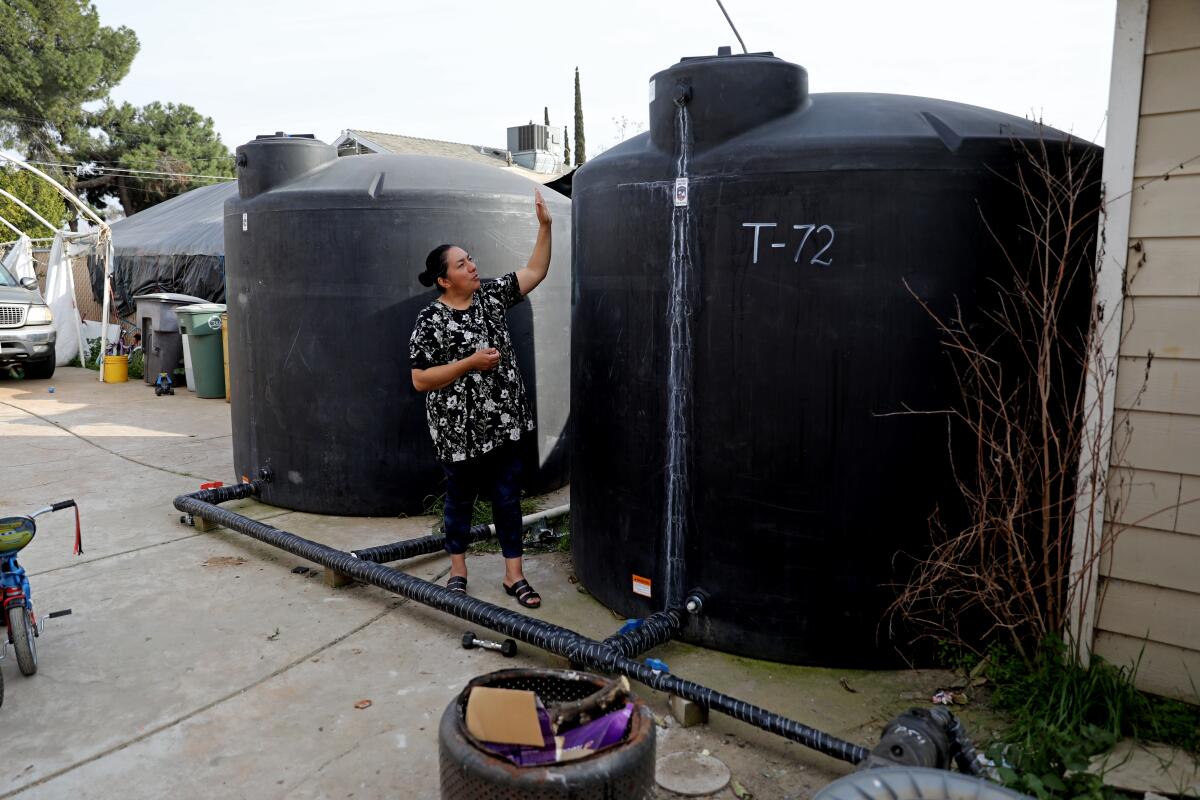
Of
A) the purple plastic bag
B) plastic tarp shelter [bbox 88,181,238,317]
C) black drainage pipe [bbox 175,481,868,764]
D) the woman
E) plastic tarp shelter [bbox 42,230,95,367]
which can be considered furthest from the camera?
plastic tarp shelter [bbox 42,230,95,367]

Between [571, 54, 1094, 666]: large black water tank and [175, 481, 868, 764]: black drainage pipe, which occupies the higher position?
[571, 54, 1094, 666]: large black water tank

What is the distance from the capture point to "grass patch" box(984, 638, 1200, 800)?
251 centimetres

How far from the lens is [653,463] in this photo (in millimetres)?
3652

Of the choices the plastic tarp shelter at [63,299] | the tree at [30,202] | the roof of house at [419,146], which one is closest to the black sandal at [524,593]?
the plastic tarp shelter at [63,299]

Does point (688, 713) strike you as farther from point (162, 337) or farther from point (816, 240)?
point (162, 337)

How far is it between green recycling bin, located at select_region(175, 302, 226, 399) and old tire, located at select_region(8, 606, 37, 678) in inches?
325

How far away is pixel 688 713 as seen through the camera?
3062 millimetres

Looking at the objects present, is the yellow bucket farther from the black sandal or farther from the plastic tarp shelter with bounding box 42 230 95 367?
the black sandal

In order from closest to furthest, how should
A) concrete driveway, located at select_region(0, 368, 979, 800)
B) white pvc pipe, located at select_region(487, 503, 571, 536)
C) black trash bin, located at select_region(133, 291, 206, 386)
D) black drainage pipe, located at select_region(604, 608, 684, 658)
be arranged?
1. concrete driveway, located at select_region(0, 368, 979, 800)
2. black drainage pipe, located at select_region(604, 608, 684, 658)
3. white pvc pipe, located at select_region(487, 503, 571, 536)
4. black trash bin, located at select_region(133, 291, 206, 386)

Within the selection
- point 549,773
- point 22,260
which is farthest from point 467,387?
point 22,260

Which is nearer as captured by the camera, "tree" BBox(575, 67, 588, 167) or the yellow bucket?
the yellow bucket

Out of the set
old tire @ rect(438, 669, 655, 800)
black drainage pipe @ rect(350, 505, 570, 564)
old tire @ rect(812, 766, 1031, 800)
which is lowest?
black drainage pipe @ rect(350, 505, 570, 564)

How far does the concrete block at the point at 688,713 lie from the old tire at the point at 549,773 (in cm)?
93

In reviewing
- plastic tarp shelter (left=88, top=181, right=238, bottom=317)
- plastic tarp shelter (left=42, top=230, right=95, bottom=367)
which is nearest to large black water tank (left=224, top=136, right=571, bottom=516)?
plastic tarp shelter (left=88, top=181, right=238, bottom=317)
